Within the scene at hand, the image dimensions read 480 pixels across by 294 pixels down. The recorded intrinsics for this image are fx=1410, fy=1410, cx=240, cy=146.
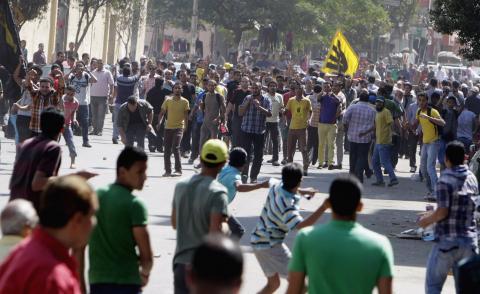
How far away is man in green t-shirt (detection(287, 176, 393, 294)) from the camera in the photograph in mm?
6477

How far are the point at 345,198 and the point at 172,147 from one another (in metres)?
15.8

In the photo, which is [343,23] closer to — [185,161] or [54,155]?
[185,161]

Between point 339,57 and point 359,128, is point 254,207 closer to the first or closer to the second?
point 359,128

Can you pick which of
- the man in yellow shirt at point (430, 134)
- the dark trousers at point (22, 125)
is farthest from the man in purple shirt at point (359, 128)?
the dark trousers at point (22, 125)

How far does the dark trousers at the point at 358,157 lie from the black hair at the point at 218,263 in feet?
Answer: 62.7

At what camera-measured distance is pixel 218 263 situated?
4027 mm

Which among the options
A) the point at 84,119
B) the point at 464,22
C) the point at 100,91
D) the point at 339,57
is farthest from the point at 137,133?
the point at 339,57

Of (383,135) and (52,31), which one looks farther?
(52,31)

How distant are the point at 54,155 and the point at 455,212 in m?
2.91

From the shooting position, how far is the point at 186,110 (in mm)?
22578

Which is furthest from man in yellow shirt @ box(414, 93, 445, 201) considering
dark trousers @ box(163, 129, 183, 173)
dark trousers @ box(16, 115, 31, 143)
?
dark trousers @ box(16, 115, 31, 143)

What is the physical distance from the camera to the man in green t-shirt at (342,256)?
21.2ft

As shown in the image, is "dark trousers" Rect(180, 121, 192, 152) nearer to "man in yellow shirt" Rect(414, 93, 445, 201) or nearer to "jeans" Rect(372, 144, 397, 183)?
"jeans" Rect(372, 144, 397, 183)

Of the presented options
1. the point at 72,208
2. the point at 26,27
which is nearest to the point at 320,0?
the point at 26,27
